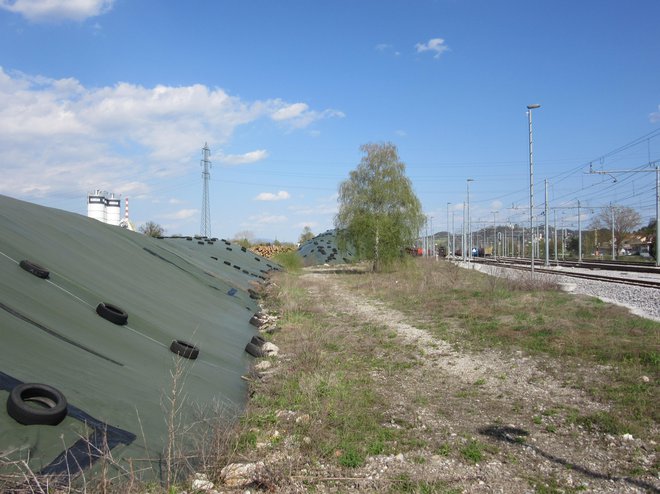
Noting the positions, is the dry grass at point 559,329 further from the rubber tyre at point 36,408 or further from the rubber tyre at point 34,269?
the rubber tyre at point 34,269

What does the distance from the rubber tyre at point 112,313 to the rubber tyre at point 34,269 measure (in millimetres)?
785

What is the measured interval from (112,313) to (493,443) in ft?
16.6

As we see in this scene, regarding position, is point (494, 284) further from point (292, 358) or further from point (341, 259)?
point (341, 259)

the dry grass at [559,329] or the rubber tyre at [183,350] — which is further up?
the rubber tyre at [183,350]

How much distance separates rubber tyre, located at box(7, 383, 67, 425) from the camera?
12.6ft

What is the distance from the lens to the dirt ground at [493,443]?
4.61 m

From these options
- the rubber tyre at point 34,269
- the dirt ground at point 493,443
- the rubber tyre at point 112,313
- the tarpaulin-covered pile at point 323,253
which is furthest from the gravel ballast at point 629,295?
the tarpaulin-covered pile at point 323,253

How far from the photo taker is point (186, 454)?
4.68 metres

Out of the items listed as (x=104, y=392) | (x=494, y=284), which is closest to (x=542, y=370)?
(x=104, y=392)

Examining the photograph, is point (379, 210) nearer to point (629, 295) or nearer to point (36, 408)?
point (629, 295)

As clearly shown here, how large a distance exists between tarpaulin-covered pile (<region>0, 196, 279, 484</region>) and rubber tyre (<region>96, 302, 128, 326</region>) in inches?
0.6

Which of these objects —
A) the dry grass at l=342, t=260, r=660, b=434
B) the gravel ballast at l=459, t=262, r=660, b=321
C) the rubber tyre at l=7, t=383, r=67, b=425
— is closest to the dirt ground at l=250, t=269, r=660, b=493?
the dry grass at l=342, t=260, r=660, b=434

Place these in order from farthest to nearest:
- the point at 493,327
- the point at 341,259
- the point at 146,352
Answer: the point at 341,259
the point at 493,327
the point at 146,352

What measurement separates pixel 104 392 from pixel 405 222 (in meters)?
30.7
